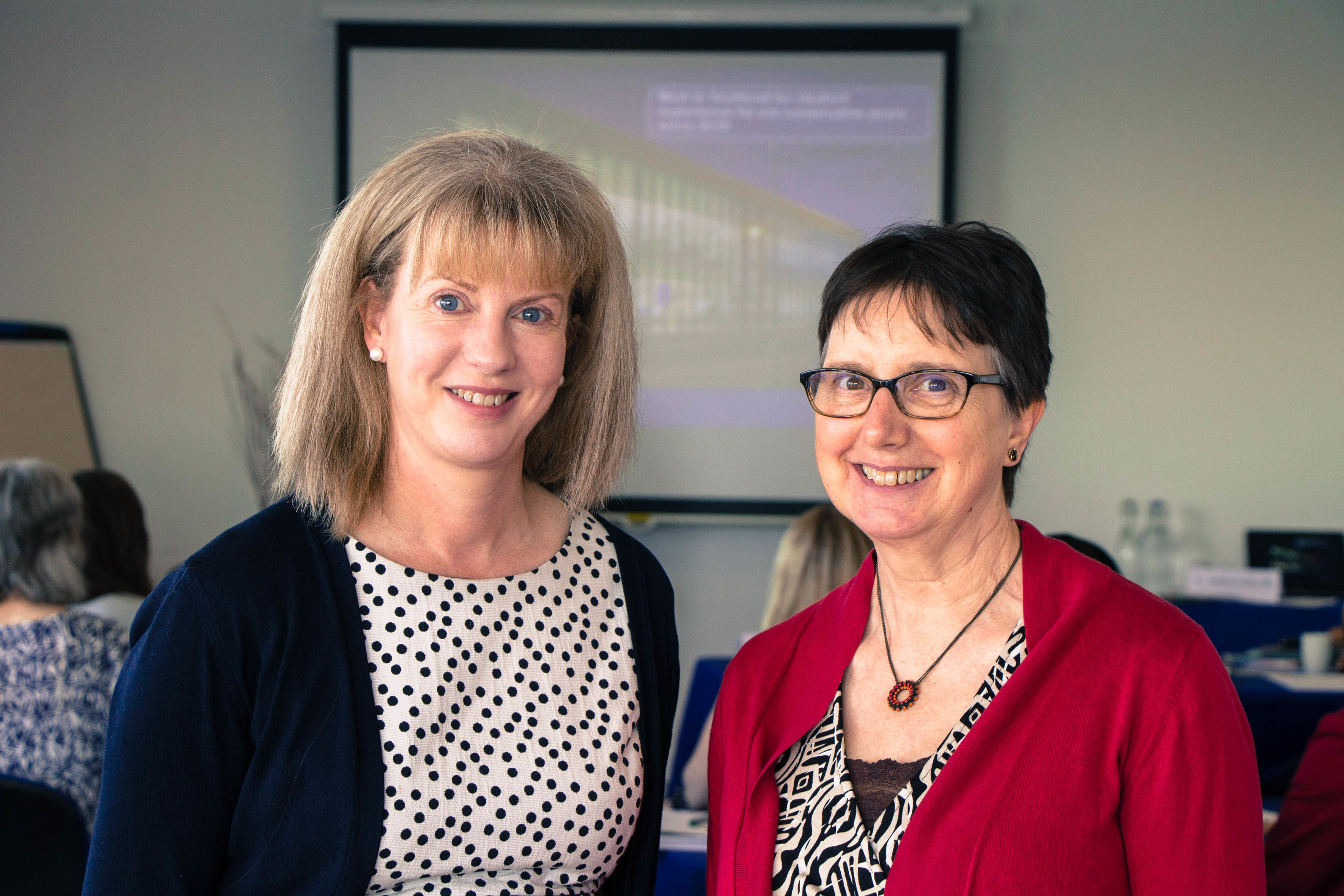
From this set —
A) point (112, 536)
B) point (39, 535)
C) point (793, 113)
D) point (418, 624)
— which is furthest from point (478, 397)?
point (793, 113)

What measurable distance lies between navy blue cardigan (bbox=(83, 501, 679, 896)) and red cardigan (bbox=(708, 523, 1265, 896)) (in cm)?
53

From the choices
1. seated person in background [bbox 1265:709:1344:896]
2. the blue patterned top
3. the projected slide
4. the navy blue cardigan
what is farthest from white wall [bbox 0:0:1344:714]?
the navy blue cardigan

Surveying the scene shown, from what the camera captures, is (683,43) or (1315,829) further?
(683,43)

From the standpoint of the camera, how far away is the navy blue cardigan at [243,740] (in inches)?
→ 46.0

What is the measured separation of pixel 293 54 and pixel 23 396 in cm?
181

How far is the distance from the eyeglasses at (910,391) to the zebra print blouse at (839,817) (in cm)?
30

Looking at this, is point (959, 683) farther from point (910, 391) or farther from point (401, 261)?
point (401, 261)

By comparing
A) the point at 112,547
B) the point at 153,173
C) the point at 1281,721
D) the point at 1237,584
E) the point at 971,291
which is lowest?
the point at 1281,721

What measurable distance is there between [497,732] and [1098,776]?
73 cm

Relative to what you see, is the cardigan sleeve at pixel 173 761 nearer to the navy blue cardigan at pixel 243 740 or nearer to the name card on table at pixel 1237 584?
the navy blue cardigan at pixel 243 740

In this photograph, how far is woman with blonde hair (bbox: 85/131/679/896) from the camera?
47.6 inches

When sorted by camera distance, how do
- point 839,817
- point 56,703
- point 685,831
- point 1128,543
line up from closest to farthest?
point 839,817
point 685,831
point 56,703
point 1128,543

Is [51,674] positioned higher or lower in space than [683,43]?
lower

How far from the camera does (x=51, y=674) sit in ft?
8.58
